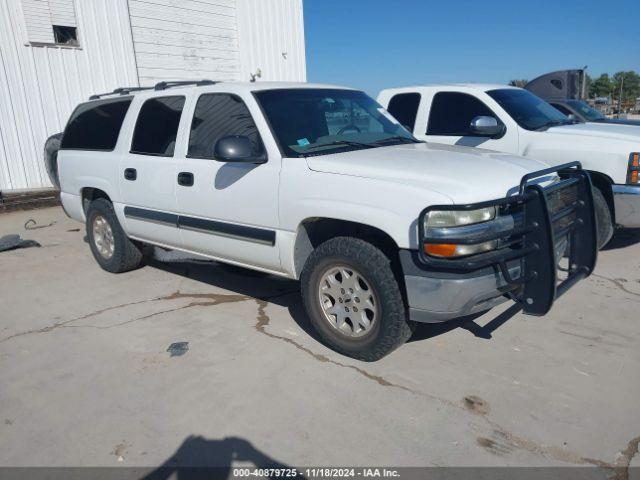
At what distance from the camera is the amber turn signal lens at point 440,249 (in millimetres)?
2988

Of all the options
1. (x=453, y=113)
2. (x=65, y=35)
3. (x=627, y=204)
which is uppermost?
(x=65, y=35)

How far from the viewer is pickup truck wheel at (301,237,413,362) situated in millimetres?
3293

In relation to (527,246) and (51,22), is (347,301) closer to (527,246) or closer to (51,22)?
(527,246)

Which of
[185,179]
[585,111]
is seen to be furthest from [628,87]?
[185,179]

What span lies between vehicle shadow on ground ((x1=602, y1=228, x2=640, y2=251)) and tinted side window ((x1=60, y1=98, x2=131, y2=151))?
5657 millimetres

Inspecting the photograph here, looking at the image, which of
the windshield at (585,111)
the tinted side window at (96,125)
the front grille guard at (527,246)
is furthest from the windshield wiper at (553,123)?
the tinted side window at (96,125)

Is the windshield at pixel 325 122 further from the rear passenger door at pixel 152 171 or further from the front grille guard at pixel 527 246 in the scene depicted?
the front grille guard at pixel 527 246

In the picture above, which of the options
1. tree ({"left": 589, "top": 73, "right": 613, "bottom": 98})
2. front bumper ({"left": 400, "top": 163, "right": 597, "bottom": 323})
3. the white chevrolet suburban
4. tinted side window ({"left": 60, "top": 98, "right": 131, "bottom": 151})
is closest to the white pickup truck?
the white chevrolet suburban

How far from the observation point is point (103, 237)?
5.84 m

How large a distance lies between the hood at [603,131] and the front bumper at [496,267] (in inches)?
119

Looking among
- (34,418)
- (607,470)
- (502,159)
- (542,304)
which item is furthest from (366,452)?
(502,159)

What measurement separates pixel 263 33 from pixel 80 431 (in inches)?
495

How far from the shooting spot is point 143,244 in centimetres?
580

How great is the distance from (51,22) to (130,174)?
23.2ft
